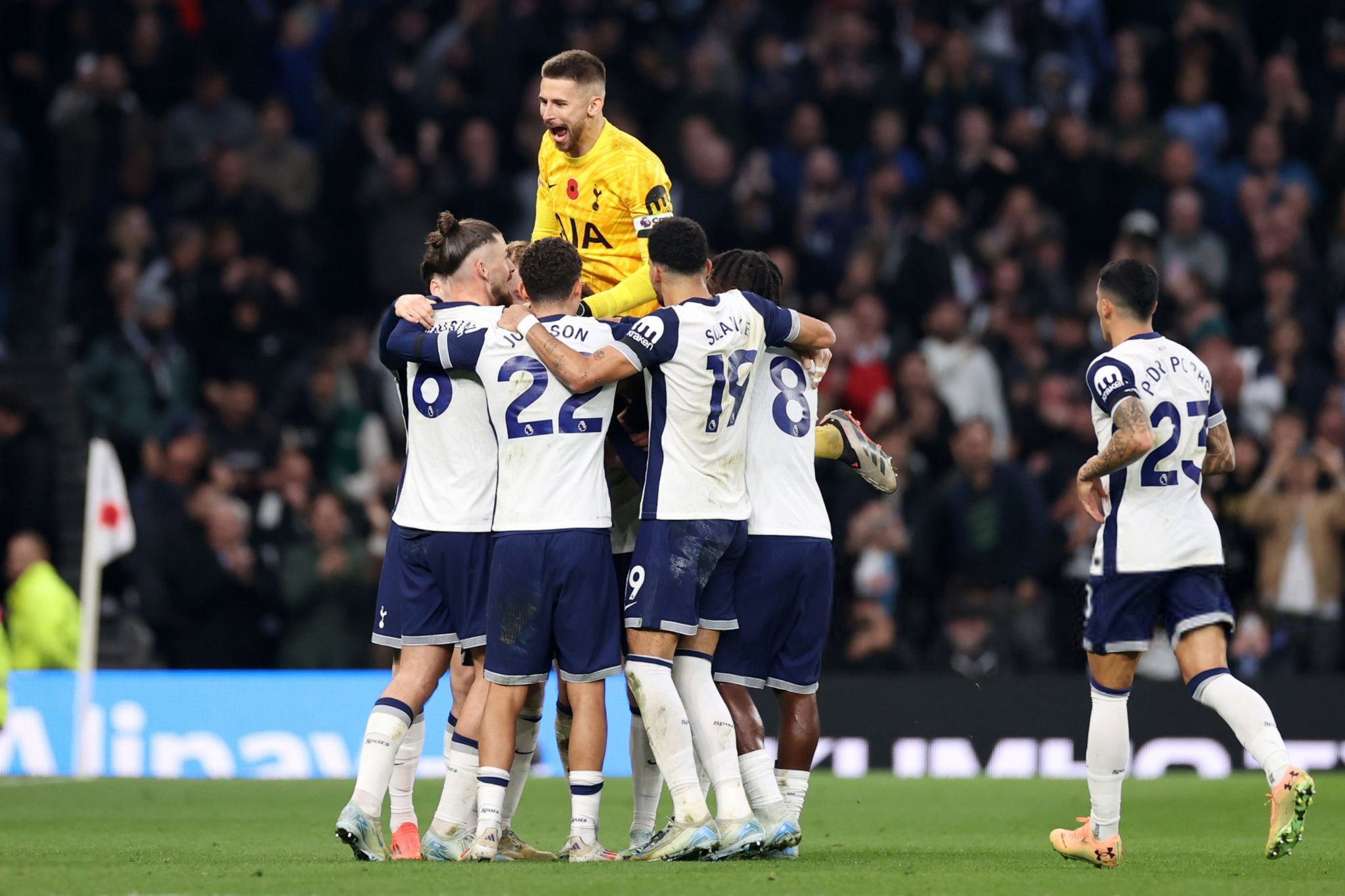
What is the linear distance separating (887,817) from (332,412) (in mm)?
7460

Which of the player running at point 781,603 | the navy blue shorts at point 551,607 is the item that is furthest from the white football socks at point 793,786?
the navy blue shorts at point 551,607

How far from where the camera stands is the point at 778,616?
27.6ft

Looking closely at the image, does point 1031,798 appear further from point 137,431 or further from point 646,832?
point 137,431

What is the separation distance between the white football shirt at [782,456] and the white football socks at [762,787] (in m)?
0.95

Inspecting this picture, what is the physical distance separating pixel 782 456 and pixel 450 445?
1.42 metres

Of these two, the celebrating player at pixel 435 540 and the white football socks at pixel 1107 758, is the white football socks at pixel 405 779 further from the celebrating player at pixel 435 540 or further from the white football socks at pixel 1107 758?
the white football socks at pixel 1107 758

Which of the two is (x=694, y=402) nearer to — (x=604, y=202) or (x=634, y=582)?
(x=634, y=582)

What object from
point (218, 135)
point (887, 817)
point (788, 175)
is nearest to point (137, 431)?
point (218, 135)

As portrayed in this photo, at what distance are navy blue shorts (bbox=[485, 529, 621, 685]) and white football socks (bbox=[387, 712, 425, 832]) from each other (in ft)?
2.96

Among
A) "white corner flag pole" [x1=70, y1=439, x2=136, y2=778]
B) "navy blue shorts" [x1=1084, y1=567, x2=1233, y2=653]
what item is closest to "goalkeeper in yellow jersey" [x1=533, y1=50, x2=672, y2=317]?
A: "navy blue shorts" [x1=1084, y1=567, x2=1233, y2=653]

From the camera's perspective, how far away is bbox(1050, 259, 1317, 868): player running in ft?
26.1

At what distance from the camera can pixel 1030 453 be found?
647 inches

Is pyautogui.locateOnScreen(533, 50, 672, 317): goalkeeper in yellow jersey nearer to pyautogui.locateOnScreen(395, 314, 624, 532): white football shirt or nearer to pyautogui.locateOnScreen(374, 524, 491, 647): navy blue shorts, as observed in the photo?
pyautogui.locateOnScreen(395, 314, 624, 532): white football shirt

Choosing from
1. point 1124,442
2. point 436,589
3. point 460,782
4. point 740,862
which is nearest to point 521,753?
point 460,782
